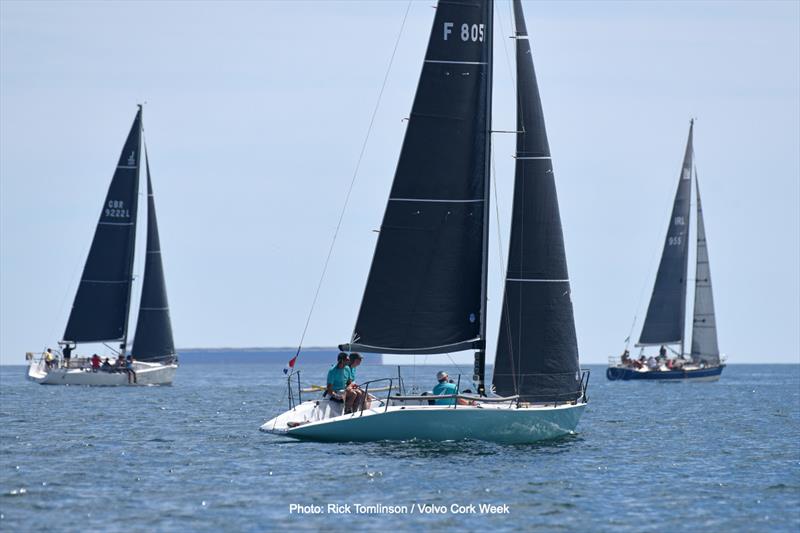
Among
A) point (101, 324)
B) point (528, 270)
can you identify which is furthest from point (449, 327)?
point (101, 324)

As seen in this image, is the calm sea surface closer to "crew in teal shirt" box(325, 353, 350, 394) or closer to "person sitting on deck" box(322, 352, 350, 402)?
"person sitting on deck" box(322, 352, 350, 402)

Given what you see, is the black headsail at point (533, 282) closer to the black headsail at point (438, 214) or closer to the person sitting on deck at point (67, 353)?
the black headsail at point (438, 214)

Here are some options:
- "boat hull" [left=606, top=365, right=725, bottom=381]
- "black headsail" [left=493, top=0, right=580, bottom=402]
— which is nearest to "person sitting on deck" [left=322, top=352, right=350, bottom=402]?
"black headsail" [left=493, top=0, right=580, bottom=402]

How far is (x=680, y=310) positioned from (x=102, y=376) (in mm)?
32781

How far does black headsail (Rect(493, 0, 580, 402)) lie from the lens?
95.6 feet

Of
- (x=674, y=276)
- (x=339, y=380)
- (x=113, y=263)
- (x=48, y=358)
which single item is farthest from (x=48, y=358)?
(x=339, y=380)

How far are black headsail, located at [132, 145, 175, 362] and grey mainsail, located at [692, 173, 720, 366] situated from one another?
1190 inches

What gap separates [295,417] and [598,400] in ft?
106

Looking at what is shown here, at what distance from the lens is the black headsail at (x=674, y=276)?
78125 mm

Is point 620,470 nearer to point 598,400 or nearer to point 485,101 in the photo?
point 485,101

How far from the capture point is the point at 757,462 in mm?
28531

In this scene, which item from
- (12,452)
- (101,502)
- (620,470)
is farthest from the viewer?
(12,452)

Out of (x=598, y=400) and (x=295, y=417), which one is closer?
(x=295, y=417)

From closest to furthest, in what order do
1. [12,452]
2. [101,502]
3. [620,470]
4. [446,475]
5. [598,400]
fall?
1. [101,502]
2. [446,475]
3. [620,470]
4. [12,452]
5. [598,400]
